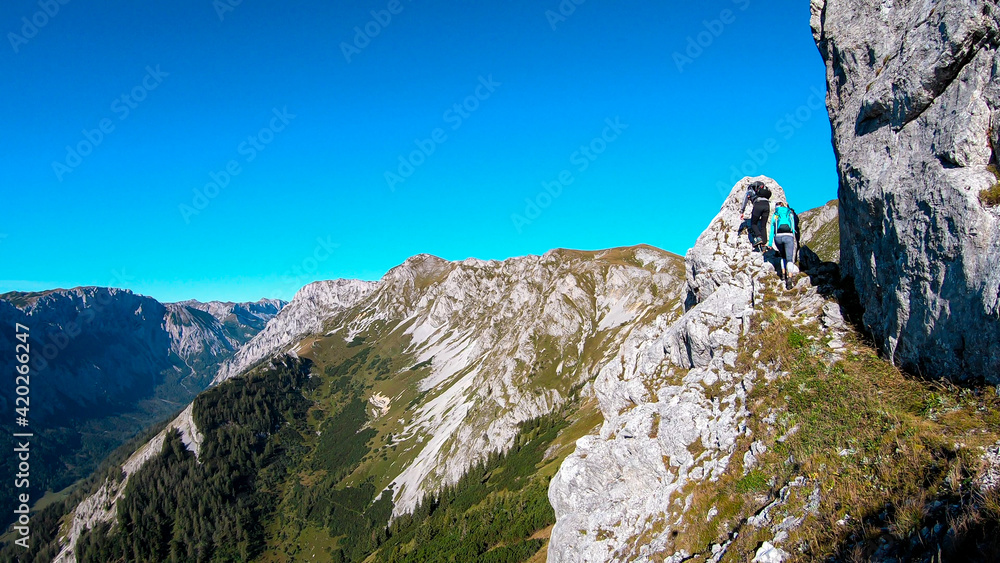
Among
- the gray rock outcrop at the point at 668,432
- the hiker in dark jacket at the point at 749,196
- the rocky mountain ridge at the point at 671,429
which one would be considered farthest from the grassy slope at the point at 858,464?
the hiker in dark jacket at the point at 749,196

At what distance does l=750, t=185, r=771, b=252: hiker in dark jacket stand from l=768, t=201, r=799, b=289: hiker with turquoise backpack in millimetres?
1743

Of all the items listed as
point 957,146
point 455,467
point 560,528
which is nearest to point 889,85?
point 957,146

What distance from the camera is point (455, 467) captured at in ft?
562

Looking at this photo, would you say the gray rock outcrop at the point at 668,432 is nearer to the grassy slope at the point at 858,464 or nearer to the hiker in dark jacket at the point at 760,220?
the hiker in dark jacket at the point at 760,220

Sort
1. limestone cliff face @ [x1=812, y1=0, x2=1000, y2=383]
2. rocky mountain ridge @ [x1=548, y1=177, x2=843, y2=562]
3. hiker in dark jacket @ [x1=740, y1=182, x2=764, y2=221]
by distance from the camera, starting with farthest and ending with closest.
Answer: hiker in dark jacket @ [x1=740, y1=182, x2=764, y2=221] < rocky mountain ridge @ [x1=548, y1=177, x2=843, y2=562] < limestone cliff face @ [x1=812, y1=0, x2=1000, y2=383]

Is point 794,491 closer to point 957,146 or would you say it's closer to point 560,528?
point 957,146

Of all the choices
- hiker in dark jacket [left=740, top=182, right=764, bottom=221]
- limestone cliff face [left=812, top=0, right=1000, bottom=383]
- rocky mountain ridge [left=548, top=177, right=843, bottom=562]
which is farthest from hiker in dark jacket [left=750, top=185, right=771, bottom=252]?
limestone cliff face [left=812, top=0, right=1000, bottom=383]

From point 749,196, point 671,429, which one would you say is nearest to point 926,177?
point 671,429

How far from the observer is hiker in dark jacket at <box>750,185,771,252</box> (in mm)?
25484

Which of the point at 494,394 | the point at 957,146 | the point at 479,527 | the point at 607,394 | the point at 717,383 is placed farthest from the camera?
the point at 494,394

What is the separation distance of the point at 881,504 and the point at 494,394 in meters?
193

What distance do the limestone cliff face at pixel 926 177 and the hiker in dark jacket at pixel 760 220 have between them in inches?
288

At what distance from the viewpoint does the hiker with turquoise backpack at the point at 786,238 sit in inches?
893

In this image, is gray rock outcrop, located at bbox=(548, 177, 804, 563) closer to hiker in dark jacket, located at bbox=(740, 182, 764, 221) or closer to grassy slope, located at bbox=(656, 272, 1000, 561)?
hiker in dark jacket, located at bbox=(740, 182, 764, 221)
